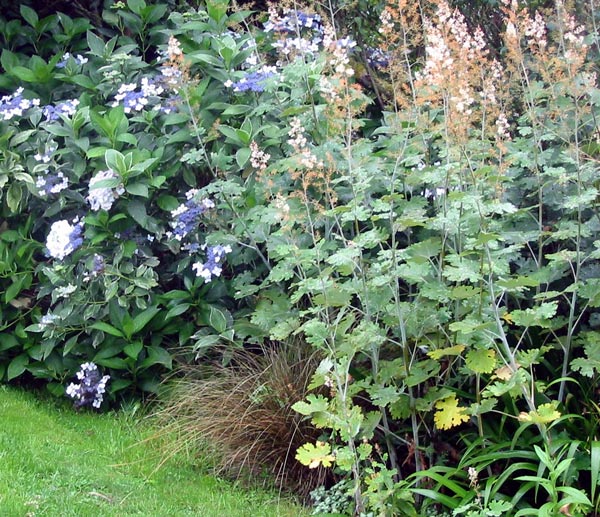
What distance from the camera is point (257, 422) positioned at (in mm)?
4414

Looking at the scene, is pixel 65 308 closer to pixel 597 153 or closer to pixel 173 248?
pixel 173 248

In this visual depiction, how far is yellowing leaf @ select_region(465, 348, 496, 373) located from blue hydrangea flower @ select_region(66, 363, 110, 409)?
2424mm

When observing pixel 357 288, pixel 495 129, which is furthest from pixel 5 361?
pixel 495 129

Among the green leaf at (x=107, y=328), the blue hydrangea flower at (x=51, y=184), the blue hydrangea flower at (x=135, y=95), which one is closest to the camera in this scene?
the green leaf at (x=107, y=328)

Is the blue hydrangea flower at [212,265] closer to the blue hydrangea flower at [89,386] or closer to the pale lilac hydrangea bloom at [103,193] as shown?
the pale lilac hydrangea bloom at [103,193]

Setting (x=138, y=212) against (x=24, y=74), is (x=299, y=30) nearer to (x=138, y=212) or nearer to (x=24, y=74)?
(x=138, y=212)

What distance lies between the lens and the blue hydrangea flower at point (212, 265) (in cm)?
498

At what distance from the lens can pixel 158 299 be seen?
519 centimetres

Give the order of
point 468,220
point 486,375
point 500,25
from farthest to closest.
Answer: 1. point 500,25
2. point 486,375
3. point 468,220

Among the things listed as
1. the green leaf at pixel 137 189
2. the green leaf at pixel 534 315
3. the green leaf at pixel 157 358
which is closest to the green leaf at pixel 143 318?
the green leaf at pixel 157 358

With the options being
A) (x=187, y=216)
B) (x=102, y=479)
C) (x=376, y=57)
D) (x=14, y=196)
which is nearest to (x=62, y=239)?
(x=14, y=196)

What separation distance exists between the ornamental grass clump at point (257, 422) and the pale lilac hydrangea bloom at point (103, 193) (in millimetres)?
1237

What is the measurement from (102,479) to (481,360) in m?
1.93

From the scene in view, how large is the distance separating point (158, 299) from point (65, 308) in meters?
0.55
